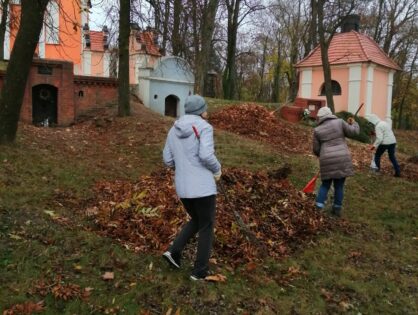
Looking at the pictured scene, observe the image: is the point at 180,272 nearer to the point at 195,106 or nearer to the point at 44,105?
the point at 195,106

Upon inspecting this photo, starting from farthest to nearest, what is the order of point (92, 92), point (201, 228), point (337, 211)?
1. point (92, 92)
2. point (337, 211)
3. point (201, 228)

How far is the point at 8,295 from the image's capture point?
4.14 metres

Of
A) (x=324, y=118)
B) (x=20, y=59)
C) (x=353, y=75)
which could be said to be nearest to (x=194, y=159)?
(x=324, y=118)

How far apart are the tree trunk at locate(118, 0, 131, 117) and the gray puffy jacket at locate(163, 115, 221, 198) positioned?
1085 cm

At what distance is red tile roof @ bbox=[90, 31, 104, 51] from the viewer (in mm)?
33344

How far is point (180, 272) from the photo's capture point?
4922mm

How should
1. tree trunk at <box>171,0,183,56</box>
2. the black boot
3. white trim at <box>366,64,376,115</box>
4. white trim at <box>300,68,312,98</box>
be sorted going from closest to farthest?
the black boot
tree trunk at <box>171,0,183,56</box>
white trim at <box>366,64,376,115</box>
white trim at <box>300,68,312,98</box>

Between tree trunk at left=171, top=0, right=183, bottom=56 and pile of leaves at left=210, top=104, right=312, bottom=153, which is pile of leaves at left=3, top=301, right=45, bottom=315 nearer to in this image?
tree trunk at left=171, top=0, right=183, bottom=56

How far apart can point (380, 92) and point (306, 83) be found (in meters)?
4.33

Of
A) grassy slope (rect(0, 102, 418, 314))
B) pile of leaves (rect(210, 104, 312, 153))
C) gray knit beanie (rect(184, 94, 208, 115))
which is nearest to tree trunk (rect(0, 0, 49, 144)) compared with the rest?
grassy slope (rect(0, 102, 418, 314))

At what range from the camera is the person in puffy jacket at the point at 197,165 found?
4.42 meters

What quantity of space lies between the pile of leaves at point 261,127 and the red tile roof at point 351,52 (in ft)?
33.2

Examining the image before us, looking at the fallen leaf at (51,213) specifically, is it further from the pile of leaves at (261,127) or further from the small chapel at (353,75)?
the small chapel at (353,75)

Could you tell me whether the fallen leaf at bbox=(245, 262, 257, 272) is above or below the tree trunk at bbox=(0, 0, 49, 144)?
below
